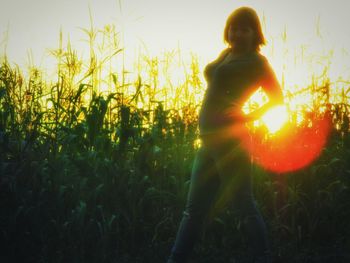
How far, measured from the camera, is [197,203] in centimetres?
277

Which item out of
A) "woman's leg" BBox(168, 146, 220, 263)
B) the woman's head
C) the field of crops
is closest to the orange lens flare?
the field of crops

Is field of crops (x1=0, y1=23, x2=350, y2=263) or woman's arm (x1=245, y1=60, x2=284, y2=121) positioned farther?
field of crops (x1=0, y1=23, x2=350, y2=263)

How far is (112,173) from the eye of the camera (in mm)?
3543

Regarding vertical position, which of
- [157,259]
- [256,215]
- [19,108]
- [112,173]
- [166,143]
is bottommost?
[157,259]

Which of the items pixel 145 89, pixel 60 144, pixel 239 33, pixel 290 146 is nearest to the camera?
pixel 239 33

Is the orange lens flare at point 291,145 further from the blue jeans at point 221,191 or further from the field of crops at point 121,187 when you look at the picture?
the blue jeans at point 221,191

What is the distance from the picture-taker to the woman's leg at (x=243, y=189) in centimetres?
263

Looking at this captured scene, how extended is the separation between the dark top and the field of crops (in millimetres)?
1158

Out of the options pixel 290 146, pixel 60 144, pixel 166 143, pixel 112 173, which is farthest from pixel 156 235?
pixel 290 146

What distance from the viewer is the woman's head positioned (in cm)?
262

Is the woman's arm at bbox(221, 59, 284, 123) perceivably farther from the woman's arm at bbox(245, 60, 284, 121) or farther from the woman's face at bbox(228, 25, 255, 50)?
the woman's face at bbox(228, 25, 255, 50)

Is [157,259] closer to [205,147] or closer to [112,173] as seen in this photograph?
[112,173]

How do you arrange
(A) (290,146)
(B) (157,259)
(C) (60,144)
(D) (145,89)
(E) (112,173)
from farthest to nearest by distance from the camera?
1. (D) (145,89)
2. (A) (290,146)
3. (C) (60,144)
4. (E) (112,173)
5. (B) (157,259)

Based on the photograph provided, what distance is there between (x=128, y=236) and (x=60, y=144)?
107cm
